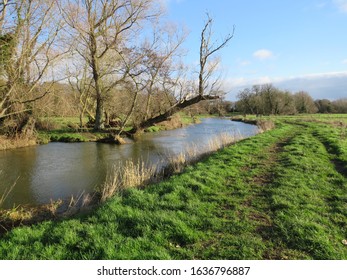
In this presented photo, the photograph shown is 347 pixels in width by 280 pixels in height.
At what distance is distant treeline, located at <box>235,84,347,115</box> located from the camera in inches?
2931

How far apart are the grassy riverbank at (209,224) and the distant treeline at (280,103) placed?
220 feet

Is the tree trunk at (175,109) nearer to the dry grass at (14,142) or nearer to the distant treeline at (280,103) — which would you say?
the dry grass at (14,142)

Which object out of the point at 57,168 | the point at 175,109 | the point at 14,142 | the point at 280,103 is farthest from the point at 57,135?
the point at 280,103

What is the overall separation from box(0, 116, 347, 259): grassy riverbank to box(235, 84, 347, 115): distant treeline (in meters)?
→ 67.1

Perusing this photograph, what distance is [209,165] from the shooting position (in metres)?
10.4

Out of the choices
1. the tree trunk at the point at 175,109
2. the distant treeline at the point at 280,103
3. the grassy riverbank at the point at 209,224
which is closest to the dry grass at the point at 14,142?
the tree trunk at the point at 175,109

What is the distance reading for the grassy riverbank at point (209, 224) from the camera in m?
4.50

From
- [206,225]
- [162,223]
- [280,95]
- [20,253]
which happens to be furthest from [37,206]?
[280,95]

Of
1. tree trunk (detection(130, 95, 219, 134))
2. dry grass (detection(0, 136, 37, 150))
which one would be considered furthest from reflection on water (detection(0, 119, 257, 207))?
tree trunk (detection(130, 95, 219, 134))

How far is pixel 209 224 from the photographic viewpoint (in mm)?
5441

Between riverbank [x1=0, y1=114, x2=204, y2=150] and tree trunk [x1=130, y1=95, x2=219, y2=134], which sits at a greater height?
tree trunk [x1=130, y1=95, x2=219, y2=134]

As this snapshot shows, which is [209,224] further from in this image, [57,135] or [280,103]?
[280,103]

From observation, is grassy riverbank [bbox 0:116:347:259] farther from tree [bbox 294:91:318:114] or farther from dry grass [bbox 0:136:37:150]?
tree [bbox 294:91:318:114]
